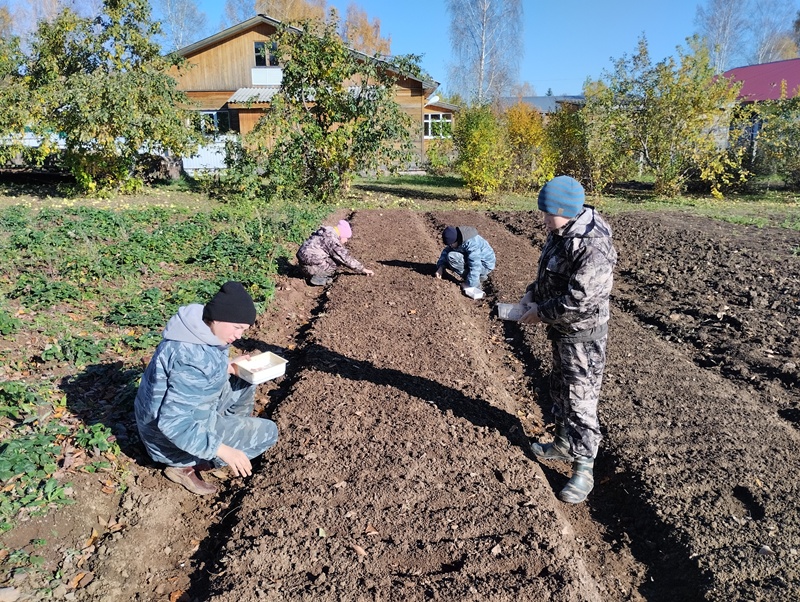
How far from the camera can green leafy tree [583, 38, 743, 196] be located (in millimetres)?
16906

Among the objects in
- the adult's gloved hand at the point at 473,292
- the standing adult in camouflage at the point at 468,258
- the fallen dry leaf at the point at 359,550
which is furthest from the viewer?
the adult's gloved hand at the point at 473,292

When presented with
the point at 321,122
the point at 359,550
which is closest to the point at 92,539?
the point at 359,550

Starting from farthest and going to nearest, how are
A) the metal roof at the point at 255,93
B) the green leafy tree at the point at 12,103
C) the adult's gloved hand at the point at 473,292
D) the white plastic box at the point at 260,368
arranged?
1. the metal roof at the point at 255,93
2. the green leafy tree at the point at 12,103
3. the adult's gloved hand at the point at 473,292
4. the white plastic box at the point at 260,368

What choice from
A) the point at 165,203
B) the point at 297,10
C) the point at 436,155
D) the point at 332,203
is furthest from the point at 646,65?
the point at 297,10

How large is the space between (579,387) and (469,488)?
2.85ft

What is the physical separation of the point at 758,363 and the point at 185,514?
4816 mm

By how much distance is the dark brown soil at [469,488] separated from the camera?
277 centimetres

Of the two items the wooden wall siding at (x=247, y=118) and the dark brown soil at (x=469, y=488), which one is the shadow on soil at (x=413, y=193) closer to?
the wooden wall siding at (x=247, y=118)

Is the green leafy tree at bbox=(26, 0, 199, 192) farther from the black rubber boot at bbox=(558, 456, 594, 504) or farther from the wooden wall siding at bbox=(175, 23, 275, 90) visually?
the black rubber boot at bbox=(558, 456, 594, 504)

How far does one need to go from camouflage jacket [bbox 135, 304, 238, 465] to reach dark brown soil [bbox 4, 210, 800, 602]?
52 centimetres

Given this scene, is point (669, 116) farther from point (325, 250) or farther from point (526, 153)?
point (325, 250)

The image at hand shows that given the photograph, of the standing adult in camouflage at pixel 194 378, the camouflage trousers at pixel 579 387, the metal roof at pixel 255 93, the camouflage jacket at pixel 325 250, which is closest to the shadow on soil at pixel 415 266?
the camouflage jacket at pixel 325 250

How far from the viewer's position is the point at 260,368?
11.3 feet

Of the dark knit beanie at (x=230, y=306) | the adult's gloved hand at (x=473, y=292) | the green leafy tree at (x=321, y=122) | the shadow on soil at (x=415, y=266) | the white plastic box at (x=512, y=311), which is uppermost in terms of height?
the green leafy tree at (x=321, y=122)
